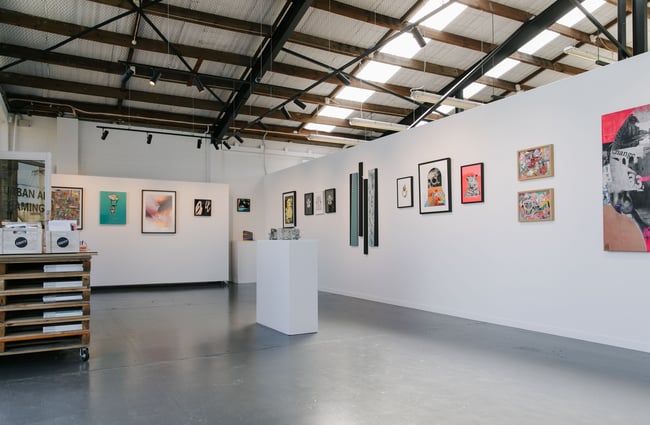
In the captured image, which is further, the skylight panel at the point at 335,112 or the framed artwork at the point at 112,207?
the skylight panel at the point at 335,112

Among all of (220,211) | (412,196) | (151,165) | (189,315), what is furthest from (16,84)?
(412,196)

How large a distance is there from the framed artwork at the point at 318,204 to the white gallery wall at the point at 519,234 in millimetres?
1682

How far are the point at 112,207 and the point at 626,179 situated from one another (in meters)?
9.45

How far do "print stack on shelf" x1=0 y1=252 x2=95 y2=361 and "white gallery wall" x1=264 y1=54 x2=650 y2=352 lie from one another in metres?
4.50

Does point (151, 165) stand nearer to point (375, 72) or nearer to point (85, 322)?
point (375, 72)

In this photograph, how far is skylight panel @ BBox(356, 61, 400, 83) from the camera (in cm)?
912

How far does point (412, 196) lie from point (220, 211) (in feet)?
18.6

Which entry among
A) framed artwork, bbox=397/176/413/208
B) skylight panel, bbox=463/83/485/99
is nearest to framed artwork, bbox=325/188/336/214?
framed artwork, bbox=397/176/413/208

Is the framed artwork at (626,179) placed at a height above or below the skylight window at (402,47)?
below

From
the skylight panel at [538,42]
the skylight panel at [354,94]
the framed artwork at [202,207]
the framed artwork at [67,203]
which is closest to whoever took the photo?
the skylight panel at [538,42]

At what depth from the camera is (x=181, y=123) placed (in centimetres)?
1149

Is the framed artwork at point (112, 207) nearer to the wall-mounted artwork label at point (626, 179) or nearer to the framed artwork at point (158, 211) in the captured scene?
the framed artwork at point (158, 211)

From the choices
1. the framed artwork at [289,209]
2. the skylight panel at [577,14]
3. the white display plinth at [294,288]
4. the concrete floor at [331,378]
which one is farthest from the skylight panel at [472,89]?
the white display plinth at [294,288]

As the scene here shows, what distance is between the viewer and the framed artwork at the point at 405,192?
7062mm
